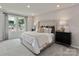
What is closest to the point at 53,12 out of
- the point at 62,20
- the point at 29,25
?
the point at 62,20

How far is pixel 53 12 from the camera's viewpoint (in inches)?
242

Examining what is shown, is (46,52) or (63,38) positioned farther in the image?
(63,38)

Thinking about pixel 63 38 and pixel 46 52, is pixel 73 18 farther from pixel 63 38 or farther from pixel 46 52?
pixel 46 52

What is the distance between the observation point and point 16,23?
26.0 ft

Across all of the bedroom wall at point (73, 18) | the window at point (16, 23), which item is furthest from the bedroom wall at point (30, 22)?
the bedroom wall at point (73, 18)

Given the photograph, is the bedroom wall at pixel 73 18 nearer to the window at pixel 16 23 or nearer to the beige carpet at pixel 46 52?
the beige carpet at pixel 46 52

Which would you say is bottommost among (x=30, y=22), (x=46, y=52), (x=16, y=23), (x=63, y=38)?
(x=46, y=52)

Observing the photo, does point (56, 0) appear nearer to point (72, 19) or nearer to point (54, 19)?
point (72, 19)

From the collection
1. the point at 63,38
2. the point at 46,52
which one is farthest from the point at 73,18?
the point at 46,52

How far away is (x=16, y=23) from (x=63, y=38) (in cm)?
470

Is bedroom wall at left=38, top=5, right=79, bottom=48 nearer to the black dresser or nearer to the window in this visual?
the black dresser

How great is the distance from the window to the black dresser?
410 cm

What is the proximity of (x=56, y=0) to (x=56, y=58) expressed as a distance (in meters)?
0.68

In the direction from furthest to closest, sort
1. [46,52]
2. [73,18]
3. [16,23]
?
[16,23] → [73,18] → [46,52]
